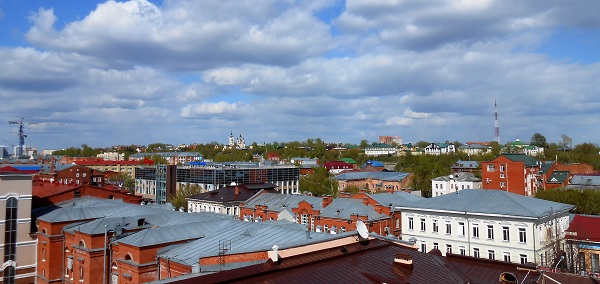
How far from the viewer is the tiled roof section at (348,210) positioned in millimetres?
45250

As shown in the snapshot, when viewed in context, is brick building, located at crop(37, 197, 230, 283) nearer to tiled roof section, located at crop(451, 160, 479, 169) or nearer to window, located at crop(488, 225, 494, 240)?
window, located at crop(488, 225, 494, 240)

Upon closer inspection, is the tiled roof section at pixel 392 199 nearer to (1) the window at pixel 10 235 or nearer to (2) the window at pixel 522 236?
(2) the window at pixel 522 236

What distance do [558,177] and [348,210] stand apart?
50133 mm

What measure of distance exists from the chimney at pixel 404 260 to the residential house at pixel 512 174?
6142 cm

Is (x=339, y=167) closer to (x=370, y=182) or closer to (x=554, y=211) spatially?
(x=370, y=182)

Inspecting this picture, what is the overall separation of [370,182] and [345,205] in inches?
2148

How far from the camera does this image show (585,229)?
3553 centimetres

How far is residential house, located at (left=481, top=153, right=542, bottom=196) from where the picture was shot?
2724 inches

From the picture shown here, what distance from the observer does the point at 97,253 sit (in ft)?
90.3

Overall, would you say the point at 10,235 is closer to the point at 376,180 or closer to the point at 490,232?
the point at 490,232

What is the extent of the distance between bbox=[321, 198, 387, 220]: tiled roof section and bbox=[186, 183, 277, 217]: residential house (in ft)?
47.0

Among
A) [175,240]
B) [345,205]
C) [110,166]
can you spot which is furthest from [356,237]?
[110,166]

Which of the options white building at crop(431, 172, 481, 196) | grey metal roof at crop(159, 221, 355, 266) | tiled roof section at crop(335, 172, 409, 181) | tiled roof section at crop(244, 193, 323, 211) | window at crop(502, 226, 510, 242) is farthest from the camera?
tiled roof section at crop(335, 172, 409, 181)

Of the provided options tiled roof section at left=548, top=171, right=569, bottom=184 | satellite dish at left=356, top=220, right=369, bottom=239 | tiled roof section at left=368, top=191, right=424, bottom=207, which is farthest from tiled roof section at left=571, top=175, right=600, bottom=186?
satellite dish at left=356, top=220, right=369, bottom=239
